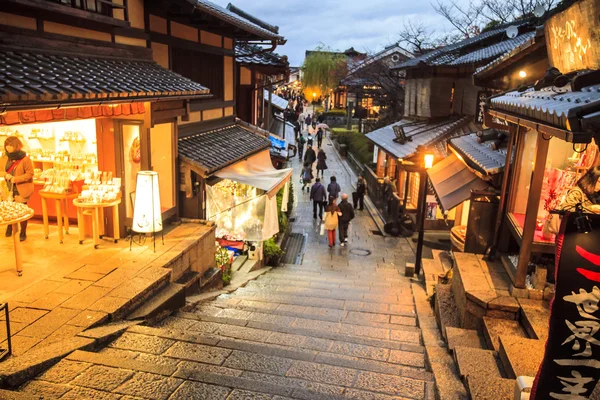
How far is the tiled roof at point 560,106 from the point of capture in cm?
396

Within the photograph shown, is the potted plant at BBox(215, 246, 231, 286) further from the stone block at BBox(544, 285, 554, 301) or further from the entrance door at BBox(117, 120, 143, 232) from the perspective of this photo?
the stone block at BBox(544, 285, 554, 301)

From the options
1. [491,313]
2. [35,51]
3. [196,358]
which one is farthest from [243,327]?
[35,51]

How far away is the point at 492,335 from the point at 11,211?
25.6 feet

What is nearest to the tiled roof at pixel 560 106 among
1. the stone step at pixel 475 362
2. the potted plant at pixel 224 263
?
the stone step at pixel 475 362

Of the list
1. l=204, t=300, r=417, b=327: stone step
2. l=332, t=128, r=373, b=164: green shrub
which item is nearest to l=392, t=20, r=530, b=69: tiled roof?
l=332, t=128, r=373, b=164: green shrub

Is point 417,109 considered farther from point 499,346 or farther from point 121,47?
point 499,346

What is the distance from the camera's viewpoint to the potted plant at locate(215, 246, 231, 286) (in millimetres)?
11508

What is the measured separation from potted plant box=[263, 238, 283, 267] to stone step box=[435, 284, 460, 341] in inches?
251

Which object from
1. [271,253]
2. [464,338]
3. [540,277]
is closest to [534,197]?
[540,277]

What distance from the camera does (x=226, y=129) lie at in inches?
611

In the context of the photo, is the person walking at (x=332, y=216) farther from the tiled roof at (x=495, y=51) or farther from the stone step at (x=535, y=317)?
the stone step at (x=535, y=317)

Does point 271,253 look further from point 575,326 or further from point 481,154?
point 575,326

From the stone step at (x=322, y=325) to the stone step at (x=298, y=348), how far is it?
0.82 m

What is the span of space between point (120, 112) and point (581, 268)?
8.40 meters
